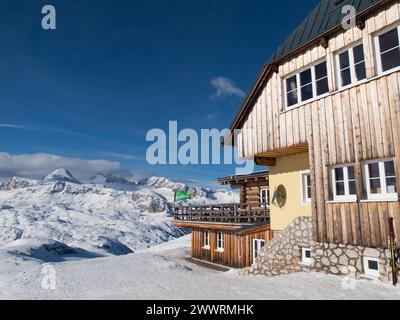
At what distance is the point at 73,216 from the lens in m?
176

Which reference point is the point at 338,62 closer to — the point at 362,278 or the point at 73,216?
the point at 362,278

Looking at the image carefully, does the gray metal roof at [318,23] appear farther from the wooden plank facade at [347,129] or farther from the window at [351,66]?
the window at [351,66]

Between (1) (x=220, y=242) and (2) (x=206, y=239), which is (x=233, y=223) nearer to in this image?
(1) (x=220, y=242)

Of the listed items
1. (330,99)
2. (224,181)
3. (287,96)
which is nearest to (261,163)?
(287,96)

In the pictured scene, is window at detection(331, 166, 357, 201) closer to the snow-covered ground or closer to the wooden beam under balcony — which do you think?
the wooden beam under balcony

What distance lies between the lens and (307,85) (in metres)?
12.3

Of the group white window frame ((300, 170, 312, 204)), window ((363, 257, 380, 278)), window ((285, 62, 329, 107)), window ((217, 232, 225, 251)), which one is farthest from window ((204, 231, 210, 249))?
window ((363, 257, 380, 278))

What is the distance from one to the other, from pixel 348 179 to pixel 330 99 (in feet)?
9.20

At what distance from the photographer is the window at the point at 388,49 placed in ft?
31.0

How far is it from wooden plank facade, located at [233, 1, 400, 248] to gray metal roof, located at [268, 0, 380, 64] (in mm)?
378

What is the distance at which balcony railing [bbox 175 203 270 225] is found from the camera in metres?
18.2

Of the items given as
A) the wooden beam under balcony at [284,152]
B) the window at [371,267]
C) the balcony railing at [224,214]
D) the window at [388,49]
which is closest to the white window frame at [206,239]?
the balcony railing at [224,214]

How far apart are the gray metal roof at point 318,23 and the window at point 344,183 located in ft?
16.0
